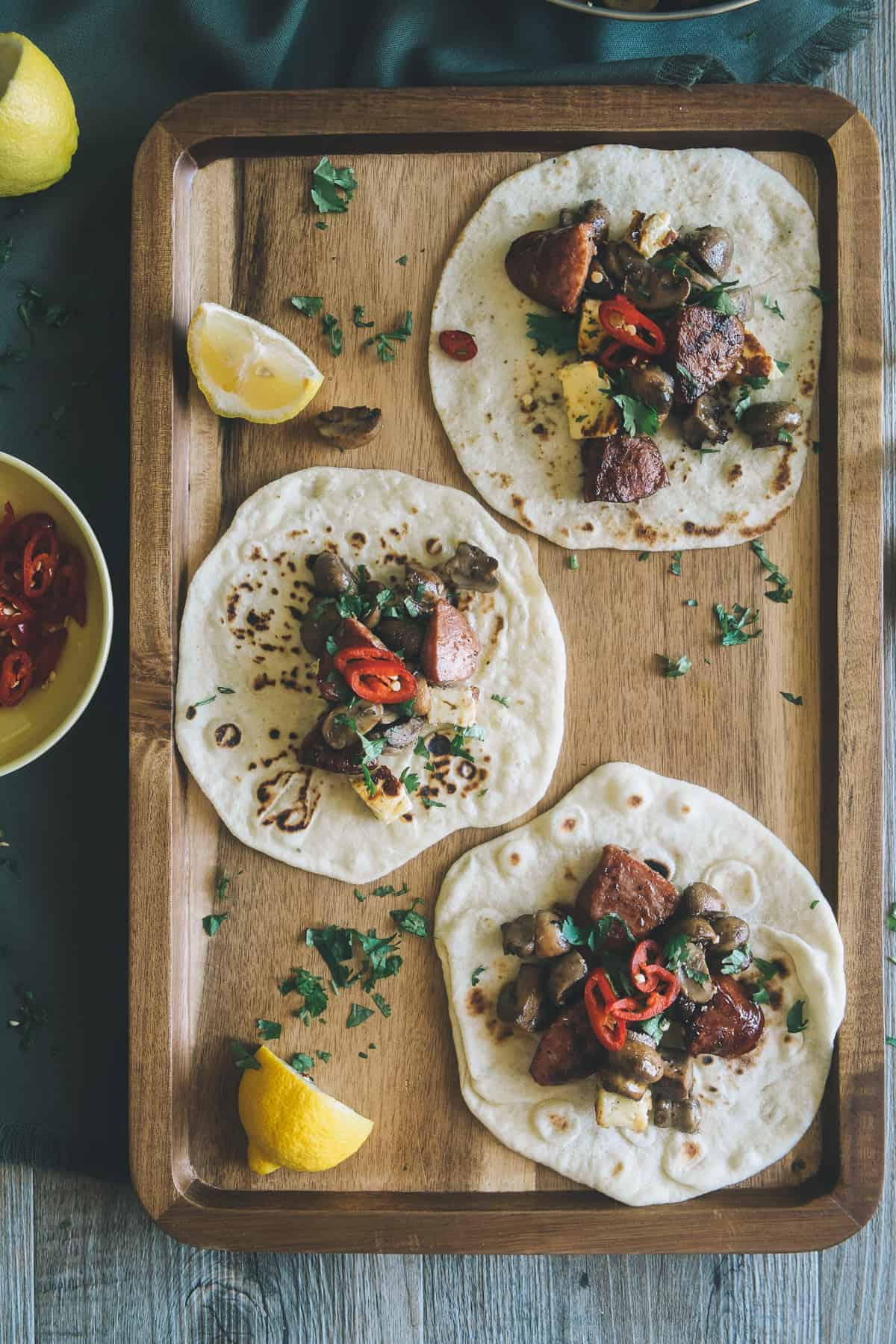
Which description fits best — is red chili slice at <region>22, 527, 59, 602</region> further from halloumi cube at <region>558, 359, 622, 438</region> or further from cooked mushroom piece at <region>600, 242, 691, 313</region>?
cooked mushroom piece at <region>600, 242, 691, 313</region>

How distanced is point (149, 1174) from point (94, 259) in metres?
2.85

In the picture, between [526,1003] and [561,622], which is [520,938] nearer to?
[526,1003]

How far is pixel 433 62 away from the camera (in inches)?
126

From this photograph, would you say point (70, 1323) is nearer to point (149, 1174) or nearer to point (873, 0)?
point (149, 1174)

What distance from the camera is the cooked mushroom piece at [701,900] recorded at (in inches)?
122

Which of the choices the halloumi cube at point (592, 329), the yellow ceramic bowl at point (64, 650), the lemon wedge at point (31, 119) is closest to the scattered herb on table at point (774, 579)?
the halloumi cube at point (592, 329)

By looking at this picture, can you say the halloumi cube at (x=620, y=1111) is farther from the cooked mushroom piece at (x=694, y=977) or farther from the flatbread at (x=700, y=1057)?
the cooked mushroom piece at (x=694, y=977)

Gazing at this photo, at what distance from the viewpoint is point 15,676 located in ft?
9.98

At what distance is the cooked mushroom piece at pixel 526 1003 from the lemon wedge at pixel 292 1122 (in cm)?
54

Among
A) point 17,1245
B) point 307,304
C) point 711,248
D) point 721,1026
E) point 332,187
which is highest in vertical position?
point 332,187

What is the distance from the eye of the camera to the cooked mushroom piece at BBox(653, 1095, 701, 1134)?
10.0 feet

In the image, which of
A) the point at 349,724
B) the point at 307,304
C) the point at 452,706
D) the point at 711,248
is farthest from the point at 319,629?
the point at 711,248

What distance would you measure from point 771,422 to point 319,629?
4.91 ft

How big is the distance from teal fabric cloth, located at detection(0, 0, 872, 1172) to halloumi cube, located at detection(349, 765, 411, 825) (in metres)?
0.81
